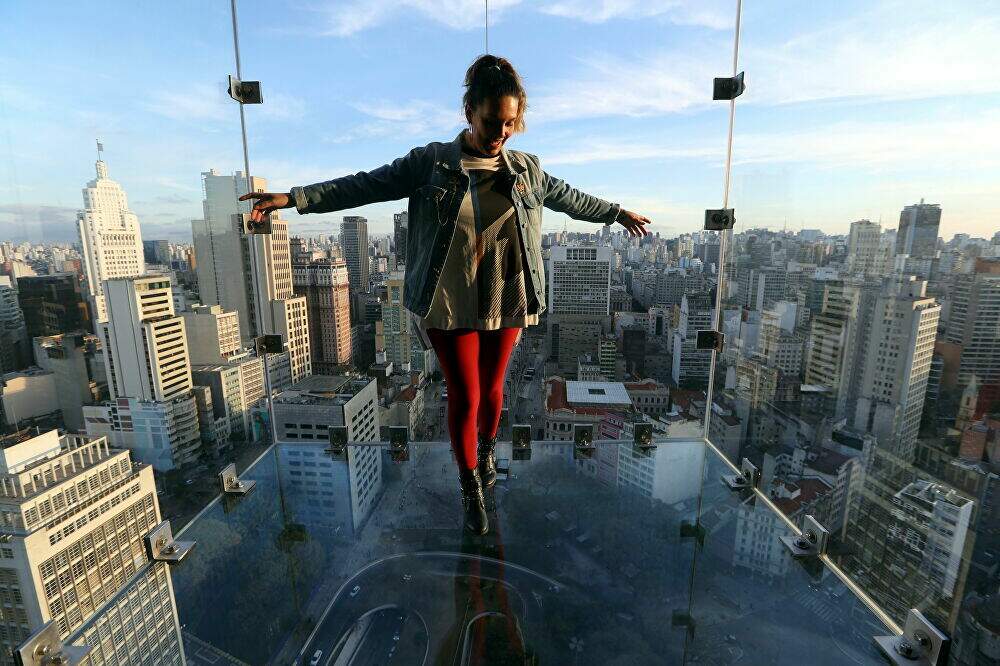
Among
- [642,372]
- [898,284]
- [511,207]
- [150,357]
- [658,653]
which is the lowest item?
[642,372]

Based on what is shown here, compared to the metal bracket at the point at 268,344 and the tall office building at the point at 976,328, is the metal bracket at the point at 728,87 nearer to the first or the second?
the metal bracket at the point at 268,344

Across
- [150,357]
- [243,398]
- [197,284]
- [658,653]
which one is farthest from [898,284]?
[150,357]

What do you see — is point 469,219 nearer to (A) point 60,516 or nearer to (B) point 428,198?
(B) point 428,198

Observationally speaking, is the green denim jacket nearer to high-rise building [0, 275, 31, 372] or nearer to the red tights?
the red tights

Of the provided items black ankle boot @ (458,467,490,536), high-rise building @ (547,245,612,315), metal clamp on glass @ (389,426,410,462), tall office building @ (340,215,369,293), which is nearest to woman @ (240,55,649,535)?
black ankle boot @ (458,467,490,536)

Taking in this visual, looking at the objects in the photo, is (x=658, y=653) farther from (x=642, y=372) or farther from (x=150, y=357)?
(x=642, y=372)

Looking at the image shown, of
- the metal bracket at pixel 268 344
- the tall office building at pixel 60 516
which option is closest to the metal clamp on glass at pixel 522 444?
the metal bracket at pixel 268 344
